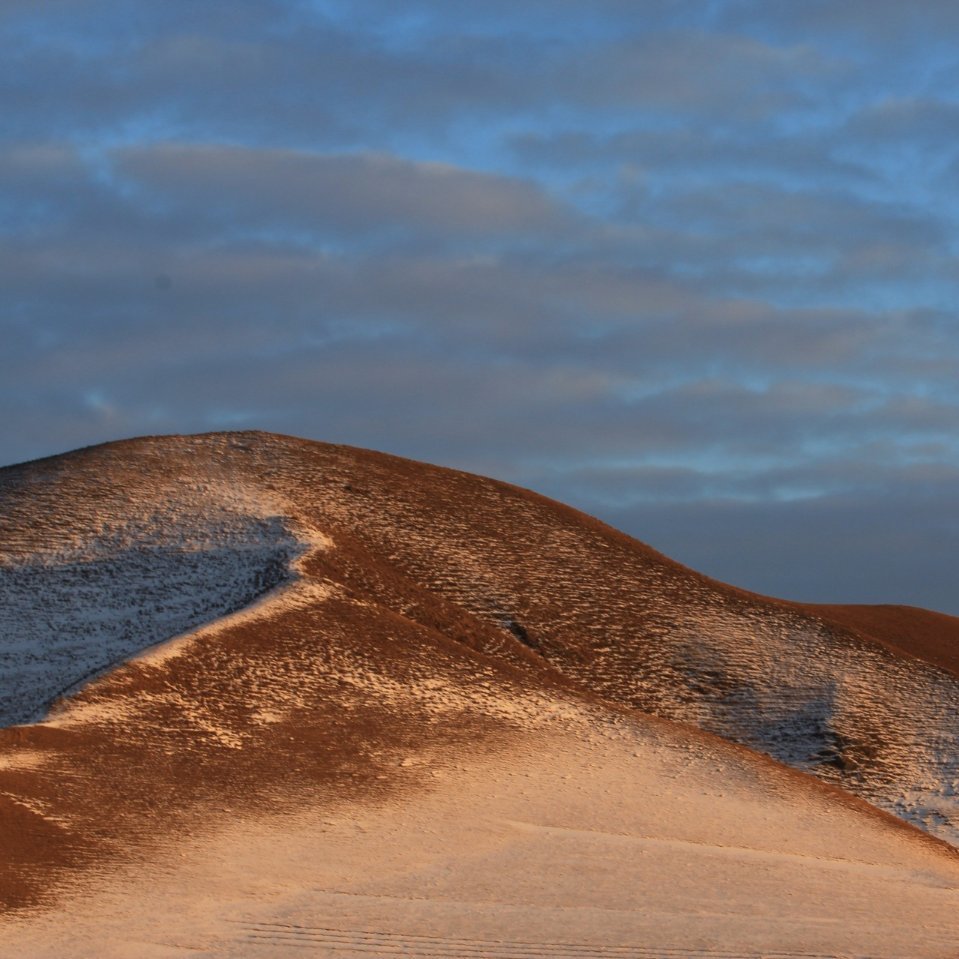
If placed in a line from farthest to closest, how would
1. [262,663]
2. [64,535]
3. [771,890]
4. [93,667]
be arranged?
[64,535] < [93,667] < [262,663] < [771,890]

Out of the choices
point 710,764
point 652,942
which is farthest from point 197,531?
point 652,942

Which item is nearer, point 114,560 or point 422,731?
point 422,731

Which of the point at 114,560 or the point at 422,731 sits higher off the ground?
the point at 114,560

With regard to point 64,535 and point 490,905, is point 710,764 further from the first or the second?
point 64,535

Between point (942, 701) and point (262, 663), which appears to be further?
point (942, 701)

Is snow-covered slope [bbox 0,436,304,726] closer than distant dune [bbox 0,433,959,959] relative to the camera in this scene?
No

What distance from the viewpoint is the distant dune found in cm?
2486

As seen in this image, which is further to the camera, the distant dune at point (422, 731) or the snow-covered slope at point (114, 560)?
the snow-covered slope at point (114, 560)

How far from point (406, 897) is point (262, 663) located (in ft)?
42.8

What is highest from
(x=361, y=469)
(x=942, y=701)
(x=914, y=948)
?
(x=361, y=469)

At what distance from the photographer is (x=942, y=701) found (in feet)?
159

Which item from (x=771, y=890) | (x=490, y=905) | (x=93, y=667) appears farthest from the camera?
(x=93, y=667)

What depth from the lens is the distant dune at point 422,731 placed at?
24859 millimetres

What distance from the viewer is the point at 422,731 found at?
117 ft
